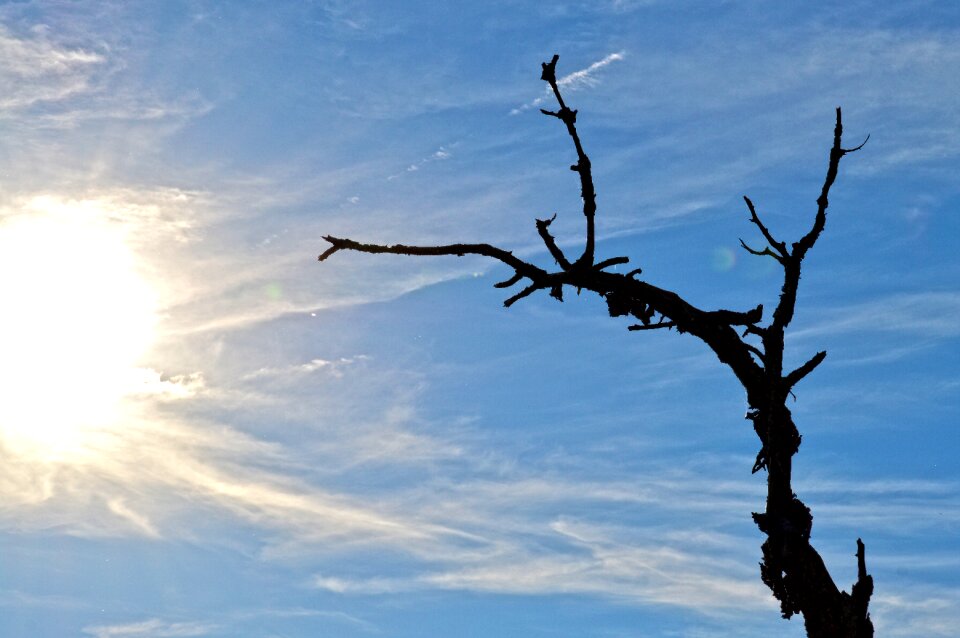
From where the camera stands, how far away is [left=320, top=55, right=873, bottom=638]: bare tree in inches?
406

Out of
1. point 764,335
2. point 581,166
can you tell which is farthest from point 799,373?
point 581,166

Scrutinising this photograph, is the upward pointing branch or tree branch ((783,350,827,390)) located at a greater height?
the upward pointing branch

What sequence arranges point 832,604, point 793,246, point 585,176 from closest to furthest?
point 832,604 < point 585,176 < point 793,246

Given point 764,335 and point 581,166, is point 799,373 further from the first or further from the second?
point 581,166

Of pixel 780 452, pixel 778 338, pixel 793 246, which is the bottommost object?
pixel 780 452

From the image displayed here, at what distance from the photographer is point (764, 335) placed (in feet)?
37.9

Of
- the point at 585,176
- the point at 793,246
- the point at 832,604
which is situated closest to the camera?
the point at 832,604

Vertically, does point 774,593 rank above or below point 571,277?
below

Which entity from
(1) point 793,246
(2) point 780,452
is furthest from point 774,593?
(1) point 793,246

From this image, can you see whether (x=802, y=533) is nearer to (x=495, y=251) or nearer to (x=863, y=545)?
(x=863, y=545)

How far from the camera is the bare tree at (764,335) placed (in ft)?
33.8

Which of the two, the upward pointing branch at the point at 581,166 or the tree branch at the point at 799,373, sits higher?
the upward pointing branch at the point at 581,166

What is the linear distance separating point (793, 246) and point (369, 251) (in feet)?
15.6

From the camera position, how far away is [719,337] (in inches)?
455
